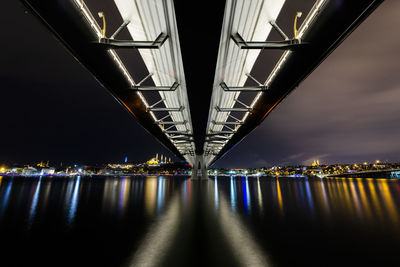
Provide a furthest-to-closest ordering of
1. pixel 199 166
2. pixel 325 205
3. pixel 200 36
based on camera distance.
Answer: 1. pixel 199 166
2. pixel 325 205
3. pixel 200 36

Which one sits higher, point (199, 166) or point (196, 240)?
point (199, 166)

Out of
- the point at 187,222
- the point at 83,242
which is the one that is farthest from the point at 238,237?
the point at 83,242

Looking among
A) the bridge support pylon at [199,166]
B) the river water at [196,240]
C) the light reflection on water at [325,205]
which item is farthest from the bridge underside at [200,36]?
the bridge support pylon at [199,166]

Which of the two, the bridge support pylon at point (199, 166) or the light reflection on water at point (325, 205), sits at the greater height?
the bridge support pylon at point (199, 166)

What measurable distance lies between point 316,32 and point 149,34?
17.8 ft

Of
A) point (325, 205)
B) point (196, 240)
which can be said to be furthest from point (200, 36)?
point (325, 205)

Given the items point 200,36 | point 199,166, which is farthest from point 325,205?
point 199,166


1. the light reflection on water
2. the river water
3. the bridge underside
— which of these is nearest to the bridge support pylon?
the light reflection on water

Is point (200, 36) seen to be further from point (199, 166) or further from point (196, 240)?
point (199, 166)

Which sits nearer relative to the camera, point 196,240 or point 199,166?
point 196,240

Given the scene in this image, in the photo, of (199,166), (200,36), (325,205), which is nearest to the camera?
(200,36)

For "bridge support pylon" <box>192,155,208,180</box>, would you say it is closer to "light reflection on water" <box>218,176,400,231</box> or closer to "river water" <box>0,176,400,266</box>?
"light reflection on water" <box>218,176,400,231</box>

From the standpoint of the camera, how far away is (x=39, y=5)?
452 cm

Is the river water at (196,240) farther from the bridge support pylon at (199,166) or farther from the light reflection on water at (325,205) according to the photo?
the bridge support pylon at (199,166)
